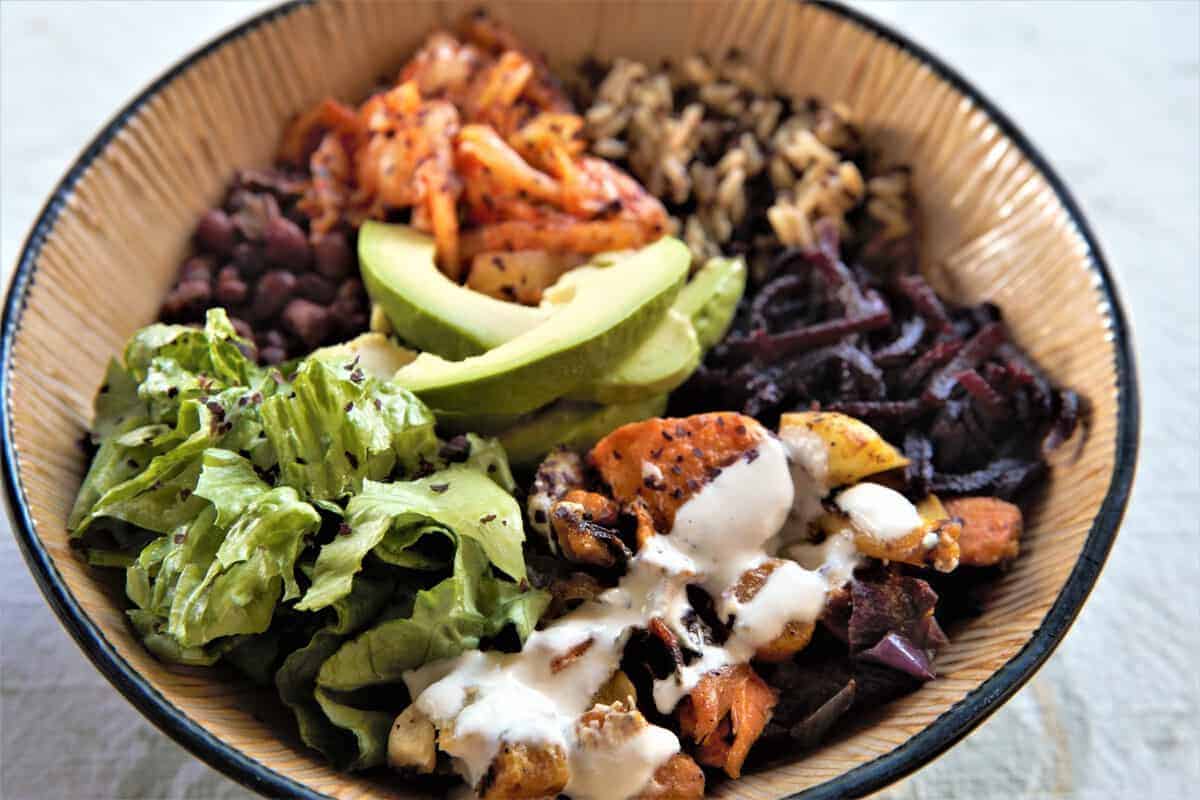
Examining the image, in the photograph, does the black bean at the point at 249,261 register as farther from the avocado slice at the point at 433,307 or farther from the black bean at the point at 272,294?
the avocado slice at the point at 433,307

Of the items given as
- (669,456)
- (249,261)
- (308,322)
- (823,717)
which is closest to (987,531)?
(823,717)

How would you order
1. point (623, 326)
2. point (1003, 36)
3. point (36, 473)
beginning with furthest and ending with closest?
1. point (1003, 36)
2. point (623, 326)
3. point (36, 473)

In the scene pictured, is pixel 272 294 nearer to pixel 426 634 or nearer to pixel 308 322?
pixel 308 322

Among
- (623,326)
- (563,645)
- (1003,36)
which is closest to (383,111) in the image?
(623,326)

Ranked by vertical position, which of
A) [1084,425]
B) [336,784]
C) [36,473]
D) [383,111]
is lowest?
[1084,425]

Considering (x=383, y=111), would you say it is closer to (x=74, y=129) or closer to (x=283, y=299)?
(x=283, y=299)

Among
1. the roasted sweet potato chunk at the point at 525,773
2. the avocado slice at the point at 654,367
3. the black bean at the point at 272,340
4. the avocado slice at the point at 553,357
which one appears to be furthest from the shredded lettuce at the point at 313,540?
the black bean at the point at 272,340

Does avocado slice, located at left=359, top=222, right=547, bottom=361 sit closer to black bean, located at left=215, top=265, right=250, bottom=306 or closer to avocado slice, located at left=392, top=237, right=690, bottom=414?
avocado slice, located at left=392, top=237, right=690, bottom=414

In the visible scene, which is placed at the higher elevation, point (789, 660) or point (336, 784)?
point (336, 784)
